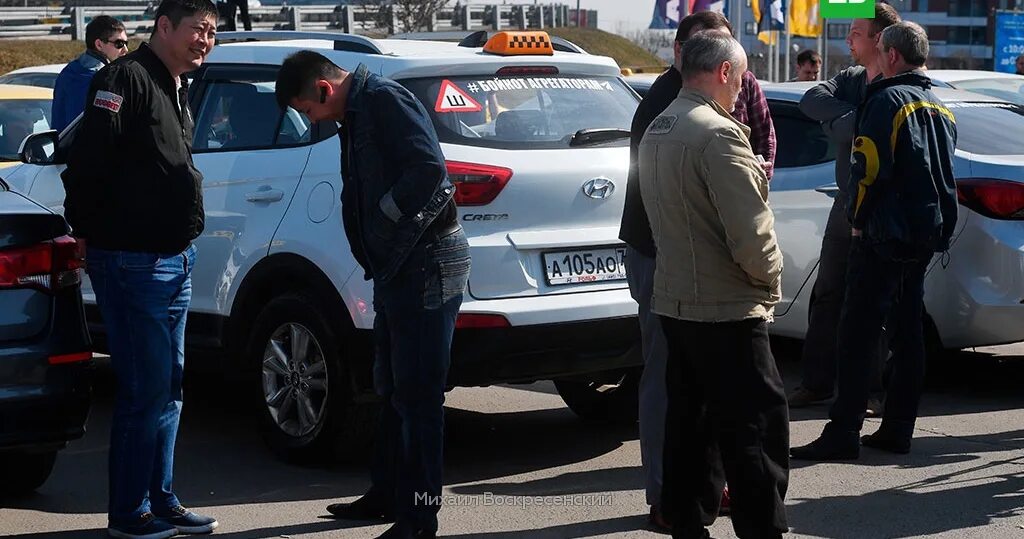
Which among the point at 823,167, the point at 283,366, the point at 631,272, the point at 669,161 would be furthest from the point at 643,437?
the point at 823,167

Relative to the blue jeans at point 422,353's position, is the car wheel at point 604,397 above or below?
below

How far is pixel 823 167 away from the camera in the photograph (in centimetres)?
773

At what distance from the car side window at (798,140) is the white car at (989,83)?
2392 millimetres

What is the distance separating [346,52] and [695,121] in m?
2.27

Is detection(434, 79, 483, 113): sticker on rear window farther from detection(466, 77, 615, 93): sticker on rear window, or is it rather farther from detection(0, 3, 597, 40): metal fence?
detection(0, 3, 597, 40): metal fence

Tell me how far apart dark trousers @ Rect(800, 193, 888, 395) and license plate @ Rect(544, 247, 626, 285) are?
4.86 feet

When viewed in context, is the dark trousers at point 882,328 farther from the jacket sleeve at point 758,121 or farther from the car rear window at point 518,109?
the car rear window at point 518,109

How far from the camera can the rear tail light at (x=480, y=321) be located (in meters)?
5.49

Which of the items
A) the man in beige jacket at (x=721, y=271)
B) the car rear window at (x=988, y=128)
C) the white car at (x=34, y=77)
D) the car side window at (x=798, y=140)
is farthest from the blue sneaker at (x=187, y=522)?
the white car at (x=34, y=77)

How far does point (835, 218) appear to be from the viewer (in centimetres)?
691

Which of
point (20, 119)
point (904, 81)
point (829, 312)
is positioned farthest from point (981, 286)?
point (20, 119)

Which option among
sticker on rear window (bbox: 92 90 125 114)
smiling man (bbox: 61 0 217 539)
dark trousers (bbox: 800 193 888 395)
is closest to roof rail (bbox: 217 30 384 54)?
smiling man (bbox: 61 0 217 539)

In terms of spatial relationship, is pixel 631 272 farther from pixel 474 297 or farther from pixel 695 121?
pixel 695 121

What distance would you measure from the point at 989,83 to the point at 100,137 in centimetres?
822
